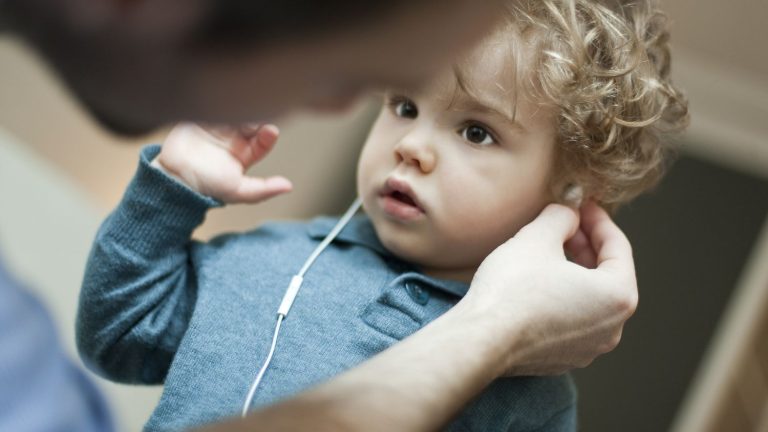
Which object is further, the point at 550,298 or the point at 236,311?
the point at 236,311

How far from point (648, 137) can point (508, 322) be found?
14.3 inches

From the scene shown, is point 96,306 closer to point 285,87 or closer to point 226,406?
point 226,406

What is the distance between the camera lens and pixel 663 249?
258cm

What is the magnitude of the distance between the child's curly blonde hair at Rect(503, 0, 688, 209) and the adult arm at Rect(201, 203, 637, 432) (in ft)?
0.20

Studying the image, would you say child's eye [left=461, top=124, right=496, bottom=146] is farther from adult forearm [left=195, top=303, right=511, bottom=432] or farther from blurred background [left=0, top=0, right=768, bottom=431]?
blurred background [left=0, top=0, right=768, bottom=431]

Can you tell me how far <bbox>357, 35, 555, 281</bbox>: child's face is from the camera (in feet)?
3.14

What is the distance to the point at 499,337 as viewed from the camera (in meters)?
0.79

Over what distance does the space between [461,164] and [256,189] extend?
0.26m

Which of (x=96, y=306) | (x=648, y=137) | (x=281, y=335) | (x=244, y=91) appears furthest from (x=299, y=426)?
(x=648, y=137)

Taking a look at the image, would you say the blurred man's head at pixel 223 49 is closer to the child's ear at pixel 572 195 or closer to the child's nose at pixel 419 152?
the child's nose at pixel 419 152

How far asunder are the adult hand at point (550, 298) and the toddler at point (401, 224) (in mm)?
62

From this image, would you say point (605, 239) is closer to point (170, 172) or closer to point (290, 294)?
point (290, 294)

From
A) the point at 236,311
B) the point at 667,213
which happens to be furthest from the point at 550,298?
the point at 667,213

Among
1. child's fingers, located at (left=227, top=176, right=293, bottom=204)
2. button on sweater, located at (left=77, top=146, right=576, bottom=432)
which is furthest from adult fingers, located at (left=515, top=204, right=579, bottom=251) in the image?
child's fingers, located at (left=227, top=176, right=293, bottom=204)
